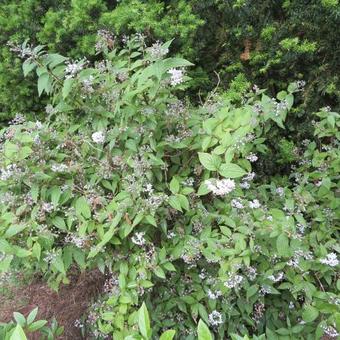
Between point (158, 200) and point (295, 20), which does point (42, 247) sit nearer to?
point (158, 200)

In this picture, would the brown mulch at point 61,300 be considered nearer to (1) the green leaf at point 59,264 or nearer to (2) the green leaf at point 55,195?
(1) the green leaf at point 59,264

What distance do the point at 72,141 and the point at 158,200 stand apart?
61 cm

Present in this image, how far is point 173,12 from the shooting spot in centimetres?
312

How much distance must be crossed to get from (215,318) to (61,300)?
4.40ft

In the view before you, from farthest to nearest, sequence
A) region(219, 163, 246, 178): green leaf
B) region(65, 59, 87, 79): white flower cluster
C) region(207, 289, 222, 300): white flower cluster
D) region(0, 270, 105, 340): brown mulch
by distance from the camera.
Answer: region(0, 270, 105, 340): brown mulch < region(207, 289, 222, 300): white flower cluster < region(65, 59, 87, 79): white flower cluster < region(219, 163, 246, 178): green leaf

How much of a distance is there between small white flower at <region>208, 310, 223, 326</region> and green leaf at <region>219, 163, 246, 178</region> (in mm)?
776

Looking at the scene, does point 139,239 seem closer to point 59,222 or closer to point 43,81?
point 59,222

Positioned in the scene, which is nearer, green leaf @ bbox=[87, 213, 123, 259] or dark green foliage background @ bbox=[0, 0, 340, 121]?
green leaf @ bbox=[87, 213, 123, 259]

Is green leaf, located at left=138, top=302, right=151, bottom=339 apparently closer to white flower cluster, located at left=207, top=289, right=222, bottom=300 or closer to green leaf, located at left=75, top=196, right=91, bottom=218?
green leaf, located at left=75, top=196, right=91, bottom=218

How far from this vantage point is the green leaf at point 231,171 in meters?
1.72

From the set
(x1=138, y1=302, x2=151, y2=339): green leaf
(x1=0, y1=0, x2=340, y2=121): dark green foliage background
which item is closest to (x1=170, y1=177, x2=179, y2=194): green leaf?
(x1=138, y1=302, x2=151, y2=339): green leaf

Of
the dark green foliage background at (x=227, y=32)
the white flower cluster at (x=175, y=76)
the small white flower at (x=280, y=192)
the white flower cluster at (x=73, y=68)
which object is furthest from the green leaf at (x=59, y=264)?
the dark green foliage background at (x=227, y=32)

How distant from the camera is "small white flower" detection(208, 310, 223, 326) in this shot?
6.81 ft

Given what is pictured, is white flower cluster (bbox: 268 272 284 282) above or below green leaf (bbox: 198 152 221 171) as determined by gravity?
below
